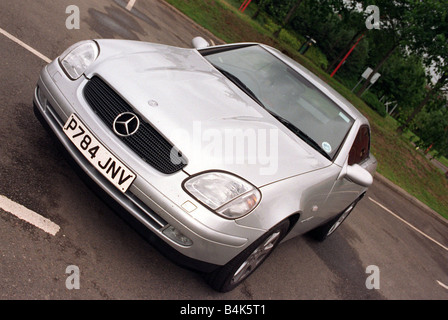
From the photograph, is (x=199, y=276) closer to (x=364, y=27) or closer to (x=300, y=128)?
(x=300, y=128)

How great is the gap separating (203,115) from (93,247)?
47.1 inches

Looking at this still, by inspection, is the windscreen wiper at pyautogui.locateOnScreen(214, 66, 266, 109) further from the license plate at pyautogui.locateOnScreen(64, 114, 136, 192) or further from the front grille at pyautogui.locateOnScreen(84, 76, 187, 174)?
the license plate at pyautogui.locateOnScreen(64, 114, 136, 192)

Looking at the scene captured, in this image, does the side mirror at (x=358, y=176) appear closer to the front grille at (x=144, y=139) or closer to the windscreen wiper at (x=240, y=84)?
the windscreen wiper at (x=240, y=84)

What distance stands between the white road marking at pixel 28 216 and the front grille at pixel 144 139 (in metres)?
0.79

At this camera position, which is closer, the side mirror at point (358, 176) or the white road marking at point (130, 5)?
the side mirror at point (358, 176)

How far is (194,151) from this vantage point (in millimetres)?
2512

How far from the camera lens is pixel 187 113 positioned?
2738 millimetres

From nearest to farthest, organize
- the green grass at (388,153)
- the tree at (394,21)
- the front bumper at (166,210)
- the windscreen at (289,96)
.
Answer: the front bumper at (166,210) → the windscreen at (289,96) → the green grass at (388,153) → the tree at (394,21)

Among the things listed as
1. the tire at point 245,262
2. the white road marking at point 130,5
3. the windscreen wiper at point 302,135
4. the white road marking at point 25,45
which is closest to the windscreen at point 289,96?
the windscreen wiper at point 302,135

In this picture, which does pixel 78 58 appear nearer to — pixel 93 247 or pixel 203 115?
pixel 203 115

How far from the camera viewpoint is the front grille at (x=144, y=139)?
8.13ft

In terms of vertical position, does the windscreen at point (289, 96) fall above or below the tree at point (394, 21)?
below

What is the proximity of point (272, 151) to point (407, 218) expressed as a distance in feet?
21.9
